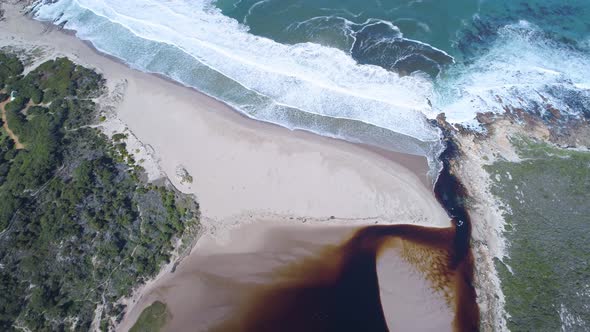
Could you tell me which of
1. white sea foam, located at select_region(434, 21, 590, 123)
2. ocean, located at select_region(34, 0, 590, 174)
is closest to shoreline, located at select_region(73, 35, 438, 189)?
ocean, located at select_region(34, 0, 590, 174)

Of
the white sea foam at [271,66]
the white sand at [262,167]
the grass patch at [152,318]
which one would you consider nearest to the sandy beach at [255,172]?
the white sand at [262,167]

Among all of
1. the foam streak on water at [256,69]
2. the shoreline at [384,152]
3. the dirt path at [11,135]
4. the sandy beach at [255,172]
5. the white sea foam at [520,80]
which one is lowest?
the dirt path at [11,135]

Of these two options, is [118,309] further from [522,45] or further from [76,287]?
[522,45]

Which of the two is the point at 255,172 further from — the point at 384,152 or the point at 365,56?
the point at 365,56

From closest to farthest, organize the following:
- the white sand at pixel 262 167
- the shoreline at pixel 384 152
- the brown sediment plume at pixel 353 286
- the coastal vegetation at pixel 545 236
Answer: the brown sediment plume at pixel 353 286 < the coastal vegetation at pixel 545 236 < the white sand at pixel 262 167 < the shoreline at pixel 384 152

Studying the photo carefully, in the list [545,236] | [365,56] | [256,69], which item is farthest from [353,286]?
[365,56]

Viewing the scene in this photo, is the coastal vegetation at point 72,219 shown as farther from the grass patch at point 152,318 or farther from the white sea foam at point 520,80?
the white sea foam at point 520,80

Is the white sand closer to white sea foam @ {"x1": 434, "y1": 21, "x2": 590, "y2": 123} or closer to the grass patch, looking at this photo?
the grass patch
